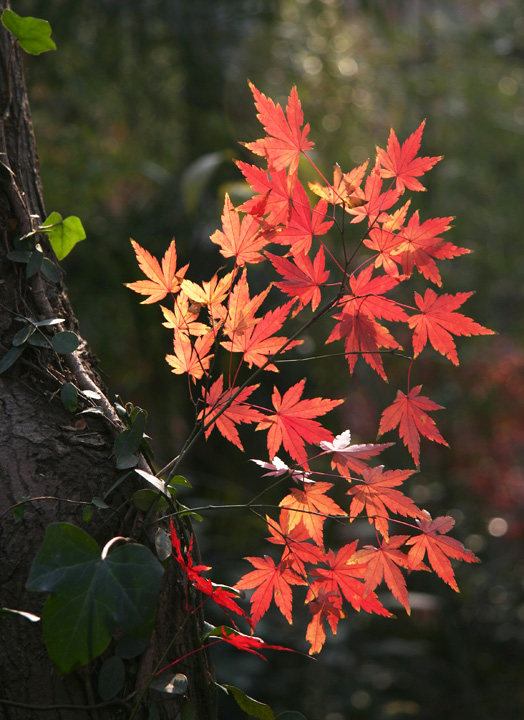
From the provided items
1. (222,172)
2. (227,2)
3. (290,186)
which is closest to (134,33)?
(227,2)

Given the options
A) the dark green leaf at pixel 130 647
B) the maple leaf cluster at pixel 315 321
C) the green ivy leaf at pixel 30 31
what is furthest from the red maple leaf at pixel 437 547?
the green ivy leaf at pixel 30 31

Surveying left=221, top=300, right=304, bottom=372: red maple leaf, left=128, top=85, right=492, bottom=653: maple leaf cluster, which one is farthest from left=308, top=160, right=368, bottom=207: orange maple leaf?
left=221, top=300, right=304, bottom=372: red maple leaf

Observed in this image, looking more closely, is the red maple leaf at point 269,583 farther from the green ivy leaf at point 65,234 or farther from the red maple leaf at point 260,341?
the green ivy leaf at point 65,234

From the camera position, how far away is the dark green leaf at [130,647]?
1.40ft

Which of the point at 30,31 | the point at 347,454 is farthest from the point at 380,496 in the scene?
the point at 30,31

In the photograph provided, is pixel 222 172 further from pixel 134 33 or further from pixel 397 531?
pixel 397 531

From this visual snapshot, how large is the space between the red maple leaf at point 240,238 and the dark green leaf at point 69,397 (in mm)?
162

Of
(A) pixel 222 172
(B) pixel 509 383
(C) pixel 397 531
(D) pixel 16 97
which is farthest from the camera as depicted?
(B) pixel 509 383

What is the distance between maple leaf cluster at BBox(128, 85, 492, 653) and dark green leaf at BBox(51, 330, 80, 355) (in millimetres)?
72

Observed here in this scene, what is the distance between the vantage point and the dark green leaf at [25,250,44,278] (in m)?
0.52

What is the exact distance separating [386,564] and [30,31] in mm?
545

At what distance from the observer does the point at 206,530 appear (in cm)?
239

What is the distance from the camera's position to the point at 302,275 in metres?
0.50

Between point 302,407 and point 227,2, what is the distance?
8.87 feet
